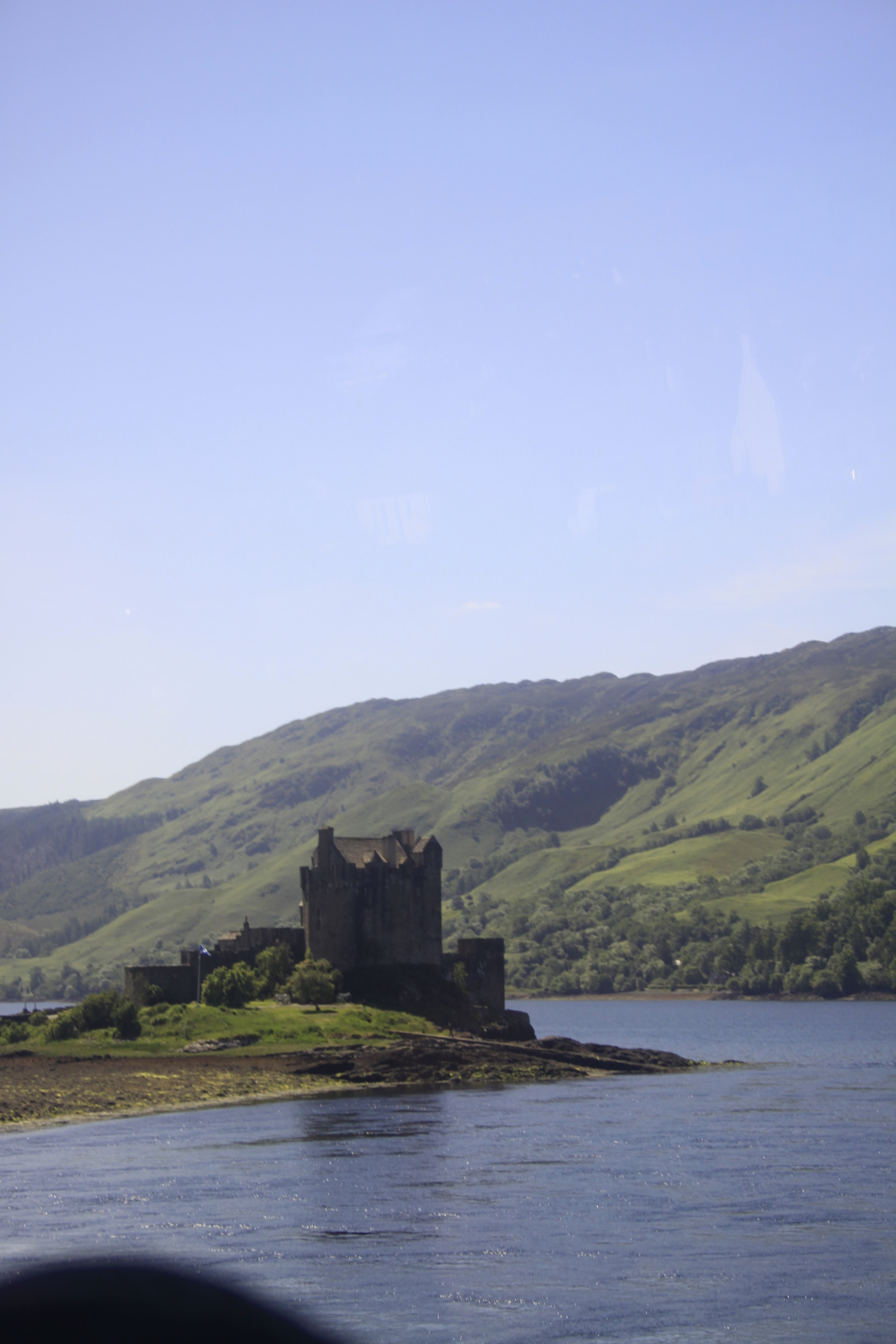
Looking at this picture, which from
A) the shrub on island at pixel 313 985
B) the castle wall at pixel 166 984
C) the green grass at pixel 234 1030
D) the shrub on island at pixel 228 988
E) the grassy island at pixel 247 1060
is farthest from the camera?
the shrub on island at pixel 313 985

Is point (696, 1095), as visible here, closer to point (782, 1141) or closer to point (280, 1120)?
point (782, 1141)

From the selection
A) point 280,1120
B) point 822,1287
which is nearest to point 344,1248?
point 822,1287

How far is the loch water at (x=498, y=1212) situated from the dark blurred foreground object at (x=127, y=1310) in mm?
24251

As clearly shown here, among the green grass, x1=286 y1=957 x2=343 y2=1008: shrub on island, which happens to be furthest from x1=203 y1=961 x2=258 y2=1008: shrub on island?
x1=286 y1=957 x2=343 y2=1008: shrub on island

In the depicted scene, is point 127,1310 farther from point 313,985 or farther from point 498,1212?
point 313,985

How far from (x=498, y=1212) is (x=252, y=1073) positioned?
38.2 metres

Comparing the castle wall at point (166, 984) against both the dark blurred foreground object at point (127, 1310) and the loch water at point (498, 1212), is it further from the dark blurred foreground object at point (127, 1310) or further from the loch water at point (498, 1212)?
the dark blurred foreground object at point (127, 1310)

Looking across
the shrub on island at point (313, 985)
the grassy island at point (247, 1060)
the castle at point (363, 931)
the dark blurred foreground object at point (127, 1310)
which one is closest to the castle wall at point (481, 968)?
the castle at point (363, 931)

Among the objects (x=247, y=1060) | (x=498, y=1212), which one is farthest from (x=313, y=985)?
(x=498, y=1212)

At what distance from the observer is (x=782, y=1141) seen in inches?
2520

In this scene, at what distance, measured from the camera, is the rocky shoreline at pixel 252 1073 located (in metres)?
71.4

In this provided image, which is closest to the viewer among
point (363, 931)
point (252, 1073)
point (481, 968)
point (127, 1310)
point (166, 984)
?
point (127, 1310)

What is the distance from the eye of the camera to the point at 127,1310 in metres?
8.88

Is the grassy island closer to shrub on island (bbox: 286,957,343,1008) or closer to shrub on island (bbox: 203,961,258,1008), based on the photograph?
shrub on island (bbox: 203,961,258,1008)
